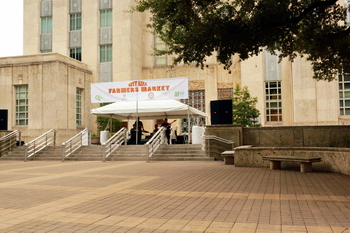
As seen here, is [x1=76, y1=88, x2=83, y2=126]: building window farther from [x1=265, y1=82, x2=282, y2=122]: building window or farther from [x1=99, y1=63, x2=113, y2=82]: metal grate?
[x1=265, y1=82, x2=282, y2=122]: building window

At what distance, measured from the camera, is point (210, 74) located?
37.3 meters

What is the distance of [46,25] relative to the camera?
41094 millimetres

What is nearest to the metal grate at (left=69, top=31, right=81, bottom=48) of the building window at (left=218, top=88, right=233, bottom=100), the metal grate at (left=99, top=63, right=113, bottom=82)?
the metal grate at (left=99, top=63, right=113, bottom=82)

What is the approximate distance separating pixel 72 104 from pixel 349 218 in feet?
104

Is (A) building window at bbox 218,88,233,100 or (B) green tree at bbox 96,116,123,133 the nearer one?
(B) green tree at bbox 96,116,123,133

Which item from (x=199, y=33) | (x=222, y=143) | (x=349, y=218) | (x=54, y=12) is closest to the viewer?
(x=349, y=218)

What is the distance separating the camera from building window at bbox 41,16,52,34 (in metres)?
41.0

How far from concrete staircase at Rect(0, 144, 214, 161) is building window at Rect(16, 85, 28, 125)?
13.4 metres

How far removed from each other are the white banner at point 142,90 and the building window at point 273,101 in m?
17.5

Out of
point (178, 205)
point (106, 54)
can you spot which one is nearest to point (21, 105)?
point (106, 54)

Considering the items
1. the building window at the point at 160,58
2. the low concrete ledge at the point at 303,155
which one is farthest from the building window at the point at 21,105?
the low concrete ledge at the point at 303,155

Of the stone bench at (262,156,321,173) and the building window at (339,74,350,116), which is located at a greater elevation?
the building window at (339,74,350,116)

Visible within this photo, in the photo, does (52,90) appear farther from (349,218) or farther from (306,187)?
(349,218)

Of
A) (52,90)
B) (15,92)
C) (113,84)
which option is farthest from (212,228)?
(15,92)
